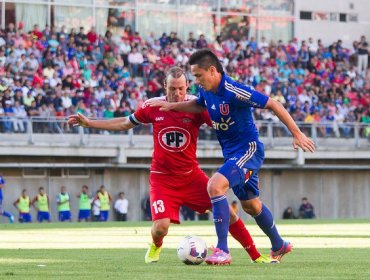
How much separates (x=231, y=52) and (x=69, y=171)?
28.5ft

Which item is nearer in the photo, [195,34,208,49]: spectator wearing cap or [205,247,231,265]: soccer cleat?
[205,247,231,265]: soccer cleat

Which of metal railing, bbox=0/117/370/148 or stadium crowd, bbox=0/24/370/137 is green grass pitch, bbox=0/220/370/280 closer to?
metal railing, bbox=0/117/370/148

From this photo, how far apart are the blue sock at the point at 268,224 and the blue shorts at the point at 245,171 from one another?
29cm

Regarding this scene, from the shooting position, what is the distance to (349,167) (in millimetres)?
47719

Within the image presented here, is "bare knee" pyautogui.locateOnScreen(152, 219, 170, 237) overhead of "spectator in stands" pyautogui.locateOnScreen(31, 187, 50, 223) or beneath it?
overhead

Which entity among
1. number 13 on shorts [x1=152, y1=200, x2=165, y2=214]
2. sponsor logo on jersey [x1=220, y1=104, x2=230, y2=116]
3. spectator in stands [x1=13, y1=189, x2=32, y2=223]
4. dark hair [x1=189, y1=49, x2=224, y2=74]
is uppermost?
dark hair [x1=189, y1=49, x2=224, y2=74]

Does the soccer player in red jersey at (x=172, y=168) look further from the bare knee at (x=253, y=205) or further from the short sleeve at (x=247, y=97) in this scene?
the short sleeve at (x=247, y=97)

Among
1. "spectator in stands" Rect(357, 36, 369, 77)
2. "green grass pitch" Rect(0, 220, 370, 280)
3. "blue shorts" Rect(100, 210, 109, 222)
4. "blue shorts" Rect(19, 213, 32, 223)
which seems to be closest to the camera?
"green grass pitch" Rect(0, 220, 370, 280)

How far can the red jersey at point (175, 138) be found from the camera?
13742 millimetres

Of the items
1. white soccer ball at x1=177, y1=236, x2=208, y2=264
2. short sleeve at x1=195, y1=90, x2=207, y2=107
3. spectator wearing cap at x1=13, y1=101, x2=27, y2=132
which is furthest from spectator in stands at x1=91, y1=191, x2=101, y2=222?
white soccer ball at x1=177, y1=236, x2=208, y2=264

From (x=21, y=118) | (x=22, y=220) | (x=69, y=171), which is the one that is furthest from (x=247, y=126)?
(x=69, y=171)

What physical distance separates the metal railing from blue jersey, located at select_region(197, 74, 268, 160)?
23.8 meters

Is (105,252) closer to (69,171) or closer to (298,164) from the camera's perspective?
(69,171)

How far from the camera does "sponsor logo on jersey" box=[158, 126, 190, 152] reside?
45.1 ft
